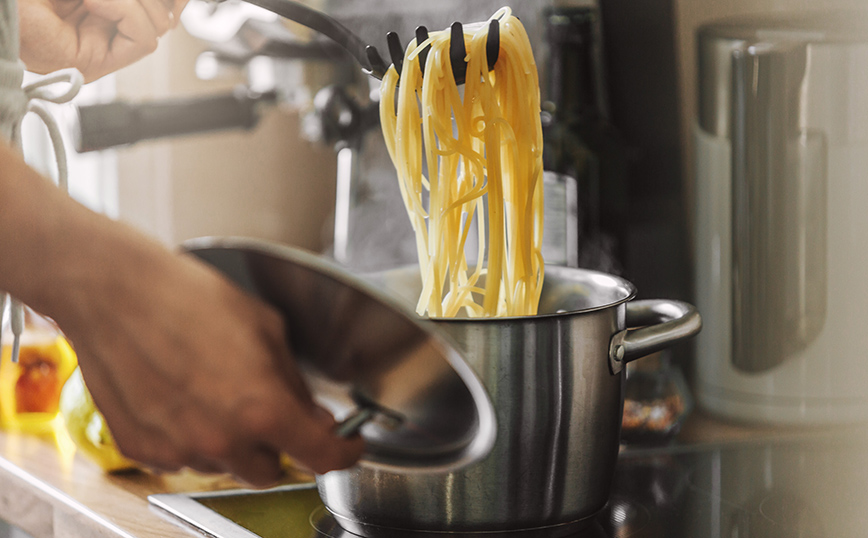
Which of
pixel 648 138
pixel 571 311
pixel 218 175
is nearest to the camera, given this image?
pixel 571 311

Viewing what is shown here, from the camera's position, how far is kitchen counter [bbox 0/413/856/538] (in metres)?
0.62

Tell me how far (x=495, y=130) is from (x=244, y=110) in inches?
18.5

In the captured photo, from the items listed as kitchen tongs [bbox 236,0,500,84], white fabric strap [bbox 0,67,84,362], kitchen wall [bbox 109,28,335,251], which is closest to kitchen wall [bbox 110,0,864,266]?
kitchen wall [bbox 109,28,335,251]

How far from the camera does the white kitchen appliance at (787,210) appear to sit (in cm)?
70

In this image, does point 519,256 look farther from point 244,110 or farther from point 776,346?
point 244,110

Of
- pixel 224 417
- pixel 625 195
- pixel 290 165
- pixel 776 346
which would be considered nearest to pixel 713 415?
pixel 776 346

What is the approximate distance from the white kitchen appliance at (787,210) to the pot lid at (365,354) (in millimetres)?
415

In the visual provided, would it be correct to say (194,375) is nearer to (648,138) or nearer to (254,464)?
(254,464)

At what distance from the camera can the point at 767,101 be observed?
0.72 m

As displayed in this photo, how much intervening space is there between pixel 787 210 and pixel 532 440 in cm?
34

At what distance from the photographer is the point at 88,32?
30.0 inches

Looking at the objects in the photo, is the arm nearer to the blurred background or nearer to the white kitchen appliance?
the blurred background

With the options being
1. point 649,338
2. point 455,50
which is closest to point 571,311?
point 649,338

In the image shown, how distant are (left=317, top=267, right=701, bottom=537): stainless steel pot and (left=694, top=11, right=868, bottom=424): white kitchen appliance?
0.21 meters
